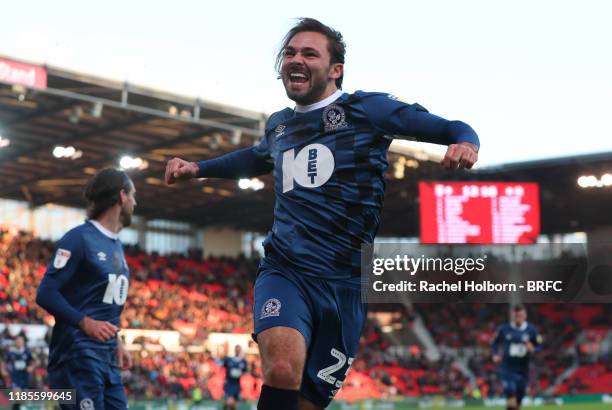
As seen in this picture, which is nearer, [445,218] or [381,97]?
[381,97]

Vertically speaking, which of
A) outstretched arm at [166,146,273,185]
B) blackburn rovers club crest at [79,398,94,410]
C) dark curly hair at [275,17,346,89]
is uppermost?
dark curly hair at [275,17,346,89]

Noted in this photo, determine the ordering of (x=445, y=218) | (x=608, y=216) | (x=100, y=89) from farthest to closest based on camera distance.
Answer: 1. (x=608, y=216)
2. (x=445, y=218)
3. (x=100, y=89)

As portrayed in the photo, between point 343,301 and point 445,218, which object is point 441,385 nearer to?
point 445,218

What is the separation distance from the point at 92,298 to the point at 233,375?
668 inches

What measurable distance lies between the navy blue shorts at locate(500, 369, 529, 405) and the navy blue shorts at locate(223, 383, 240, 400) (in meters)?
7.08

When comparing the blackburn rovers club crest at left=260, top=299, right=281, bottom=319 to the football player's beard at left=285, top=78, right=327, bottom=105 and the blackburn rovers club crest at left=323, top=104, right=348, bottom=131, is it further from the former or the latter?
the football player's beard at left=285, top=78, right=327, bottom=105

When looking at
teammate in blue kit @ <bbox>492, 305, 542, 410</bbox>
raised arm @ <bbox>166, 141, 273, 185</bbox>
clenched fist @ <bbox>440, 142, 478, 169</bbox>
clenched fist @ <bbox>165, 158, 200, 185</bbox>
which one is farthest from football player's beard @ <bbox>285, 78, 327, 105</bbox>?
teammate in blue kit @ <bbox>492, 305, 542, 410</bbox>

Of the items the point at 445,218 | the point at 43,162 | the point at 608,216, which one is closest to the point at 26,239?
the point at 43,162

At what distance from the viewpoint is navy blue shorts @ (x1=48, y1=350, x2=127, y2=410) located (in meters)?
6.00

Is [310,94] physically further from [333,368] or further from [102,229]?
[102,229]

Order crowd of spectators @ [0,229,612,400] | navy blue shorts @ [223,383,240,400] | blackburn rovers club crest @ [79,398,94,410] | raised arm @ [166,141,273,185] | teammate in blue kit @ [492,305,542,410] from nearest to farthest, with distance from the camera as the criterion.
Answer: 1. raised arm @ [166,141,273,185]
2. blackburn rovers club crest @ [79,398,94,410]
3. teammate in blue kit @ [492,305,542,410]
4. navy blue shorts @ [223,383,240,400]
5. crowd of spectators @ [0,229,612,400]

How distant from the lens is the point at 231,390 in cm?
2275

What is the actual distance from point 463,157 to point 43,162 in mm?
32407

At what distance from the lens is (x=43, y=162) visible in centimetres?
3494
